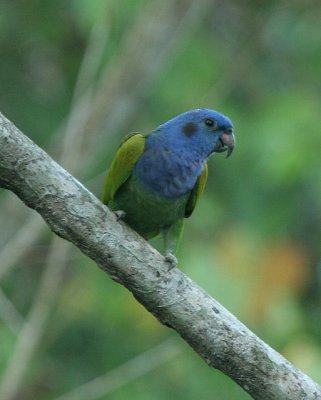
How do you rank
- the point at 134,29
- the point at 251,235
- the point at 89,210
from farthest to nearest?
the point at 251,235
the point at 134,29
the point at 89,210

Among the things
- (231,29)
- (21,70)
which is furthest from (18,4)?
(231,29)

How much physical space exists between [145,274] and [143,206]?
689 mm

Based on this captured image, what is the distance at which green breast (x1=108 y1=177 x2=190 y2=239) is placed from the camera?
464cm

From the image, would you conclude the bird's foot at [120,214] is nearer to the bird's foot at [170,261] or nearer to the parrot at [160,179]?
the parrot at [160,179]

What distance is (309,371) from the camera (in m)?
5.75

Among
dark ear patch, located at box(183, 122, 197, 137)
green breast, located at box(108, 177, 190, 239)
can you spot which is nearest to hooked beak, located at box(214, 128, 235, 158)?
dark ear patch, located at box(183, 122, 197, 137)

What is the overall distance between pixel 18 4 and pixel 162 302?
15.6ft

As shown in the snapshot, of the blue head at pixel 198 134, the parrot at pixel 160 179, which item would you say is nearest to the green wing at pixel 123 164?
the parrot at pixel 160 179

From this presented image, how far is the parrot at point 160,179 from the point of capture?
467 cm

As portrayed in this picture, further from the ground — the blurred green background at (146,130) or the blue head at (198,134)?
the blue head at (198,134)

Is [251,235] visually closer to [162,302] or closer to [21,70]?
[21,70]

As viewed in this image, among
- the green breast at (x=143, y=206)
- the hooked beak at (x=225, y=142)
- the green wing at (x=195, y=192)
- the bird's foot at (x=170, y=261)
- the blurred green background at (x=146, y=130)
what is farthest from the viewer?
the blurred green background at (x=146, y=130)

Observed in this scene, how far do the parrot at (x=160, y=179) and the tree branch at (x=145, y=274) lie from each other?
522 millimetres

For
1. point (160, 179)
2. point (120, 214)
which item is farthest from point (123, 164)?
point (120, 214)
